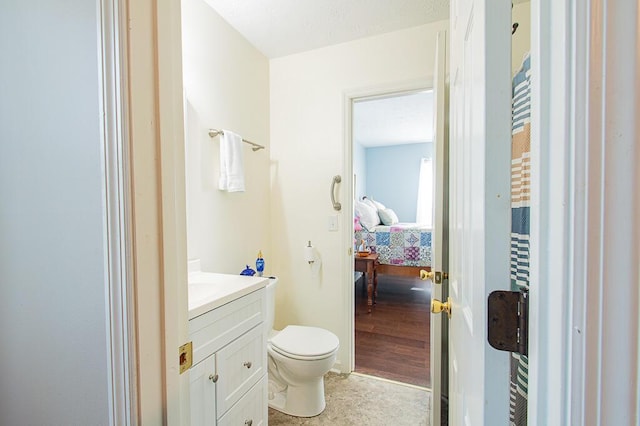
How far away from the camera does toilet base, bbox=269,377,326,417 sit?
170cm

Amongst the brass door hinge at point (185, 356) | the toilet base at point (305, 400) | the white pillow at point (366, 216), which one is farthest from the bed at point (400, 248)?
the brass door hinge at point (185, 356)

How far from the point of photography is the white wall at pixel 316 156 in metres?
2.05

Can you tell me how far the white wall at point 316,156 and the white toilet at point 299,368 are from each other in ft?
1.38

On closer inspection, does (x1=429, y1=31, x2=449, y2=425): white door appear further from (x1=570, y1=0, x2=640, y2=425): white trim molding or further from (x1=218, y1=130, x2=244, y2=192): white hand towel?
(x1=218, y1=130, x2=244, y2=192): white hand towel

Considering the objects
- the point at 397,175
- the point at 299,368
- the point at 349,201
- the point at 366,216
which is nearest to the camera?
the point at 299,368

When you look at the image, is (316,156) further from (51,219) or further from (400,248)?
(400,248)

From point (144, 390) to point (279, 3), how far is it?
1958mm

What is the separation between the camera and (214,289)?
1270 millimetres

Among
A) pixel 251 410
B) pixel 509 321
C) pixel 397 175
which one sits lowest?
pixel 251 410

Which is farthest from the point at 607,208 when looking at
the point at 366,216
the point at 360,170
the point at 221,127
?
the point at 360,170

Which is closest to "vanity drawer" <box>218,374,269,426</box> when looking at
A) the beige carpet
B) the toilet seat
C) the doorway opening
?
the toilet seat

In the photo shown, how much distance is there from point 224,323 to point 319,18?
6.10 feet

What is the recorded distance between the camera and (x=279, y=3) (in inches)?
67.0

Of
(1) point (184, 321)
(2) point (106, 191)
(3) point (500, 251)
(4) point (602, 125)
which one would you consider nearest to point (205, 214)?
(1) point (184, 321)
